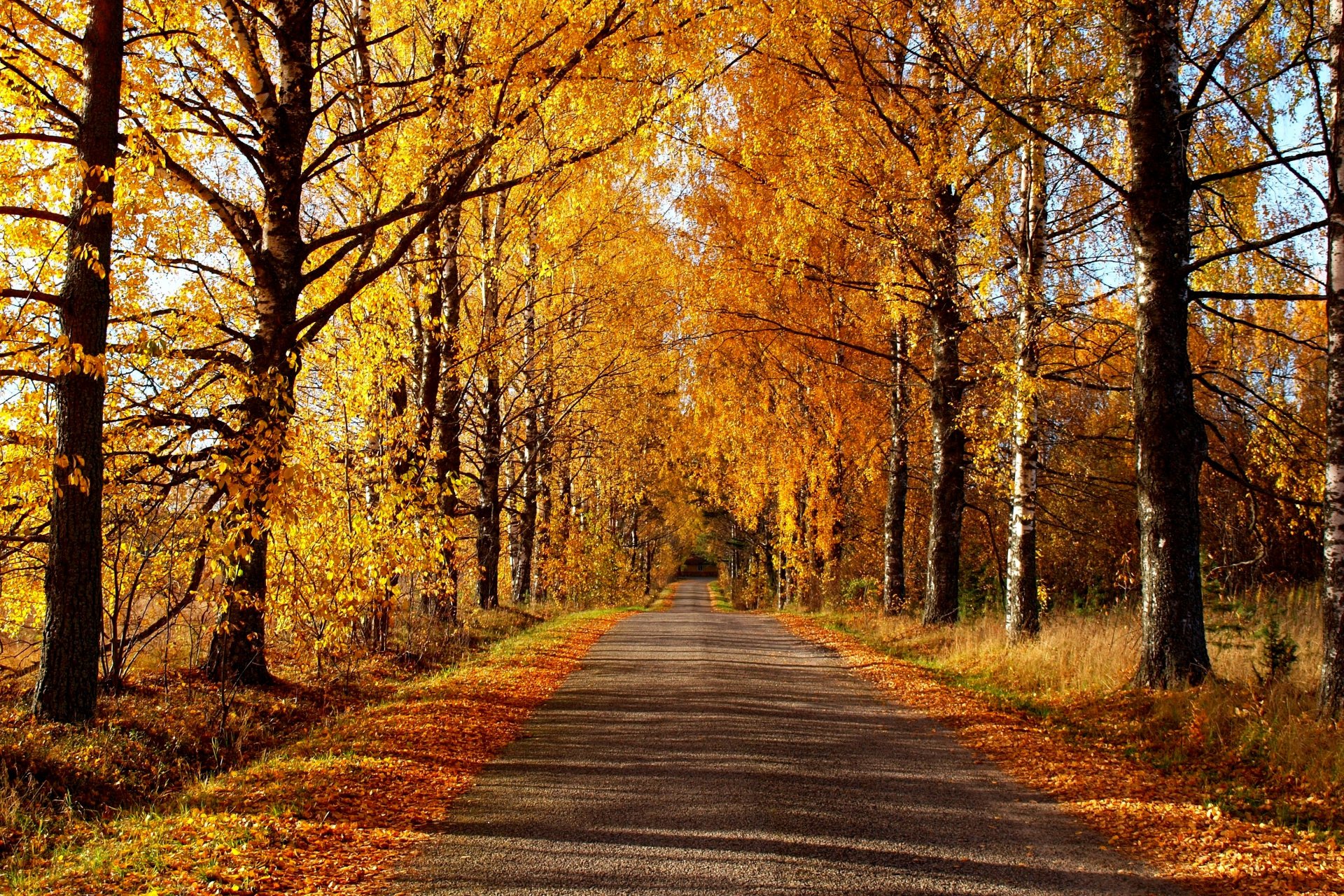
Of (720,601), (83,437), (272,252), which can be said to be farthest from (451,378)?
(720,601)

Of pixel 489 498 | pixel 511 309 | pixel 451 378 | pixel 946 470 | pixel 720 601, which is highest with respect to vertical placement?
pixel 511 309

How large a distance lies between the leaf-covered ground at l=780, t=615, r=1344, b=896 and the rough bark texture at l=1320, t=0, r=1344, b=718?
1.52m

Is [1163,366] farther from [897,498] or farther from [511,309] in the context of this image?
[511,309]

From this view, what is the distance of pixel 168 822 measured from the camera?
4.54 metres

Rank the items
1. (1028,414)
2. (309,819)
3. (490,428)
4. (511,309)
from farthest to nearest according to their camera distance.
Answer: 1. (490,428)
2. (511,309)
3. (1028,414)
4. (309,819)

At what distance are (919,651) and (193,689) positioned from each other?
964cm

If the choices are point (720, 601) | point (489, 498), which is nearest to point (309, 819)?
point (489, 498)

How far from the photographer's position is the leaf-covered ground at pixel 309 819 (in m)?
3.90

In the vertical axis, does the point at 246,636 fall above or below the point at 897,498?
below

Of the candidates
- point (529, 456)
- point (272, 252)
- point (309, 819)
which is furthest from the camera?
point (529, 456)

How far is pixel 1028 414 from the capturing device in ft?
34.1

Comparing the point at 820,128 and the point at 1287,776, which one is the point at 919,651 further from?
the point at 820,128

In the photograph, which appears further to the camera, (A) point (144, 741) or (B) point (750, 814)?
(A) point (144, 741)

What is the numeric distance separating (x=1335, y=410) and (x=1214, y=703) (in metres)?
2.43
